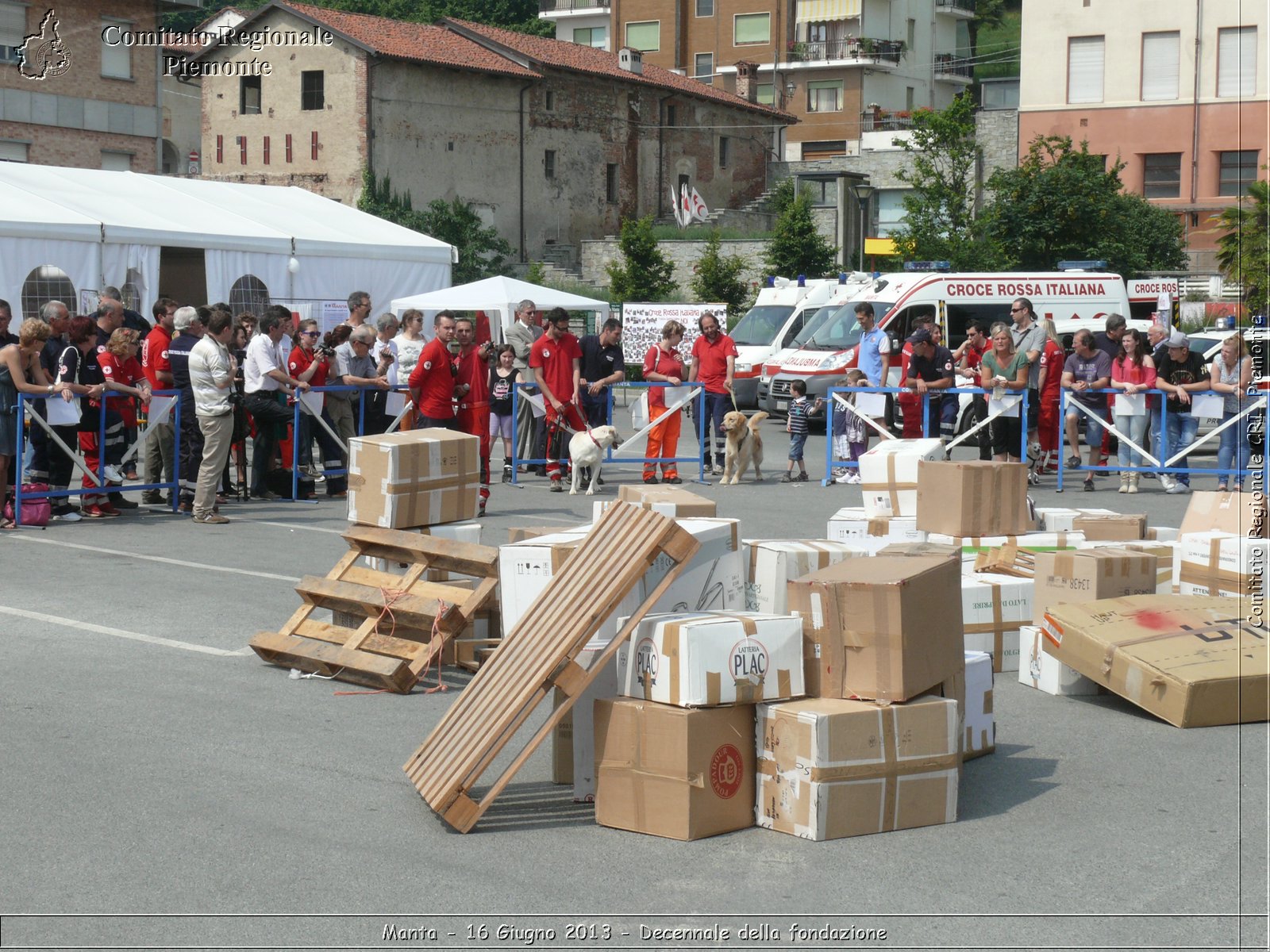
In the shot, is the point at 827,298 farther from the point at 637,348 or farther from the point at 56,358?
the point at 56,358

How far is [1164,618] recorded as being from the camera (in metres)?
7.43

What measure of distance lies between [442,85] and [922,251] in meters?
20.6

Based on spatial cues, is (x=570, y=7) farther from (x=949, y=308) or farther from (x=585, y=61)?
(x=949, y=308)

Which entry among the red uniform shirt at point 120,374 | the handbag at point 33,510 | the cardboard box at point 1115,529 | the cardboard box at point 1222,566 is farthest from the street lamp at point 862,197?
the cardboard box at point 1222,566

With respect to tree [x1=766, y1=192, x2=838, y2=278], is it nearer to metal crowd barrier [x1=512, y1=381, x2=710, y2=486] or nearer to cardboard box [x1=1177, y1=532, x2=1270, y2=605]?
metal crowd barrier [x1=512, y1=381, x2=710, y2=486]

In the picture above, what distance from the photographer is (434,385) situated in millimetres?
13531

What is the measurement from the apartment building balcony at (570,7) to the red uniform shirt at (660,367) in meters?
66.7

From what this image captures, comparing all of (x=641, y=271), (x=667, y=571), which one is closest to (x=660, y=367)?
(x=667, y=571)

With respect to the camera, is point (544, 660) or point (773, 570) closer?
point (544, 660)

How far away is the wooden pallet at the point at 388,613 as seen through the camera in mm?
7680

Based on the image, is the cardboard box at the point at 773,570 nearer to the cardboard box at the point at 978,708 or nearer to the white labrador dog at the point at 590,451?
the cardboard box at the point at 978,708

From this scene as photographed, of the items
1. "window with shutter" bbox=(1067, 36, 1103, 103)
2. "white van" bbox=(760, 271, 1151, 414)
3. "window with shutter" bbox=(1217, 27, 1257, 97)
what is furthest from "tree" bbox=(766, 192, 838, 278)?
"white van" bbox=(760, 271, 1151, 414)

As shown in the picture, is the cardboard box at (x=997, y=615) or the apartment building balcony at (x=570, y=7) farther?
the apartment building balcony at (x=570, y=7)

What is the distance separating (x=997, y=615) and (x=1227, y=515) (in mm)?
1905
